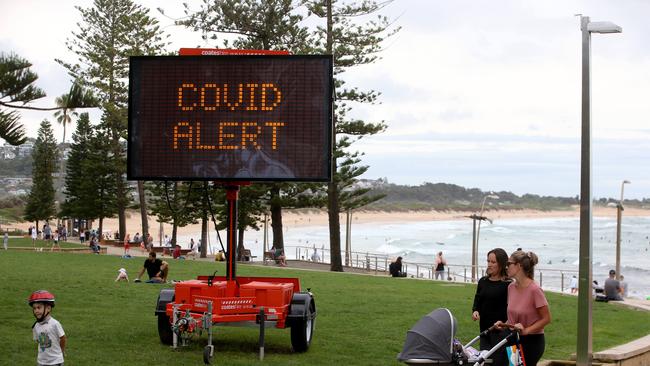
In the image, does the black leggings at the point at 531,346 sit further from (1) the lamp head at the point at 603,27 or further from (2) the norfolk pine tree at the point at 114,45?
(2) the norfolk pine tree at the point at 114,45

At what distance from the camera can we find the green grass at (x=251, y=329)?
12922mm

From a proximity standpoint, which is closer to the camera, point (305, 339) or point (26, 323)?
point (305, 339)

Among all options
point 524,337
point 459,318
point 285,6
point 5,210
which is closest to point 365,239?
point 5,210

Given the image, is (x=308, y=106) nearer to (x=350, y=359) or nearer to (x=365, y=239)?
(x=350, y=359)

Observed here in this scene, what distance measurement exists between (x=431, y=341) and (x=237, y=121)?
18.7ft

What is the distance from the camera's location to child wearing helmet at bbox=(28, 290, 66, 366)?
8234 millimetres

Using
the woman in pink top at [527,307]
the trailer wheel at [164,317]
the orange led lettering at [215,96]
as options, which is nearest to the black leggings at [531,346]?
the woman in pink top at [527,307]

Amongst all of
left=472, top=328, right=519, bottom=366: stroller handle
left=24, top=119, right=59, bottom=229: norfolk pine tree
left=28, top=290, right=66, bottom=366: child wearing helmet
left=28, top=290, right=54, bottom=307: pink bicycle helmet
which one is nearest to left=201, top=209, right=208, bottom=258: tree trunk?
left=24, top=119, right=59, bottom=229: norfolk pine tree

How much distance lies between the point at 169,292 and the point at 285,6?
32.4 meters

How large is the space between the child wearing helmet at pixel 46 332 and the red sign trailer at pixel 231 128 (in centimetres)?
417

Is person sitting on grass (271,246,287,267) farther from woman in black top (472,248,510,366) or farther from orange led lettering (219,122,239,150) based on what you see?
woman in black top (472,248,510,366)

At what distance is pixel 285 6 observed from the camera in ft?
147

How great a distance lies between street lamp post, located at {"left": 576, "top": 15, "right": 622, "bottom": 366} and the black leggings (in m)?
3.60

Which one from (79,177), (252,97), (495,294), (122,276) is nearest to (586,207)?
(495,294)
